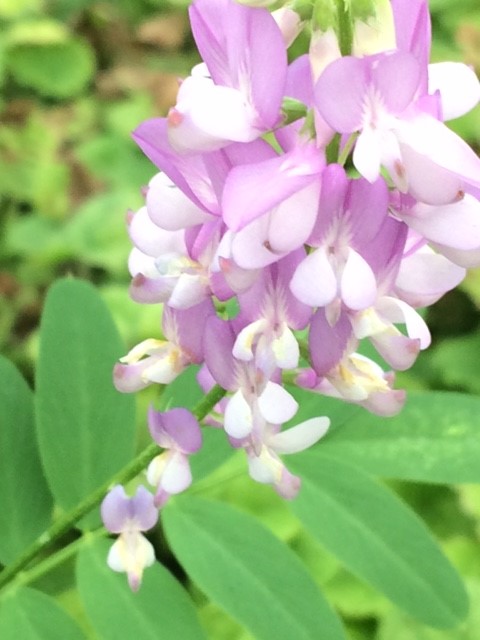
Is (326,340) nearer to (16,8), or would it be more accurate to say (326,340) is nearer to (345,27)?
(345,27)

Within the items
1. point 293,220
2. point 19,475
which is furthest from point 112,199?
point 293,220

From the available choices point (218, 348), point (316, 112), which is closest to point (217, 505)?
point (218, 348)

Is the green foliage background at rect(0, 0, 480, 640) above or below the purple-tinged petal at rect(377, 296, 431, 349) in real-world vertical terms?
below

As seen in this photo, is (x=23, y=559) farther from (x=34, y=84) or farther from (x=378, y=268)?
(x=34, y=84)

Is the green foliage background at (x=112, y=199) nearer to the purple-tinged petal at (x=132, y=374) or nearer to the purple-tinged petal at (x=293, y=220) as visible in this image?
the purple-tinged petal at (x=132, y=374)

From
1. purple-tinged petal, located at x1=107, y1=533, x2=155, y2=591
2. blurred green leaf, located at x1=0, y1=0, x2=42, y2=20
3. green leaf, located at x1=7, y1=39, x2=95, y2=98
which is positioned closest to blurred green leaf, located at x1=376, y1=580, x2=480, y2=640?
purple-tinged petal, located at x1=107, y1=533, x2=155, y2=591

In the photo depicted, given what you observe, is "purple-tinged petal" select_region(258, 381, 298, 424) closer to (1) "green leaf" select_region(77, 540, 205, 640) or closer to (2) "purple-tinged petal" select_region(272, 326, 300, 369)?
(2) "purple-tinged petal" select_region(272, 326, 300, 369)

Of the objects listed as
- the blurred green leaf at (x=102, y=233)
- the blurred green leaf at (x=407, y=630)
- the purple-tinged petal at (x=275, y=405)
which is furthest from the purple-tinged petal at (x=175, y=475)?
the blurred green leaf at (x=102, y=233)
